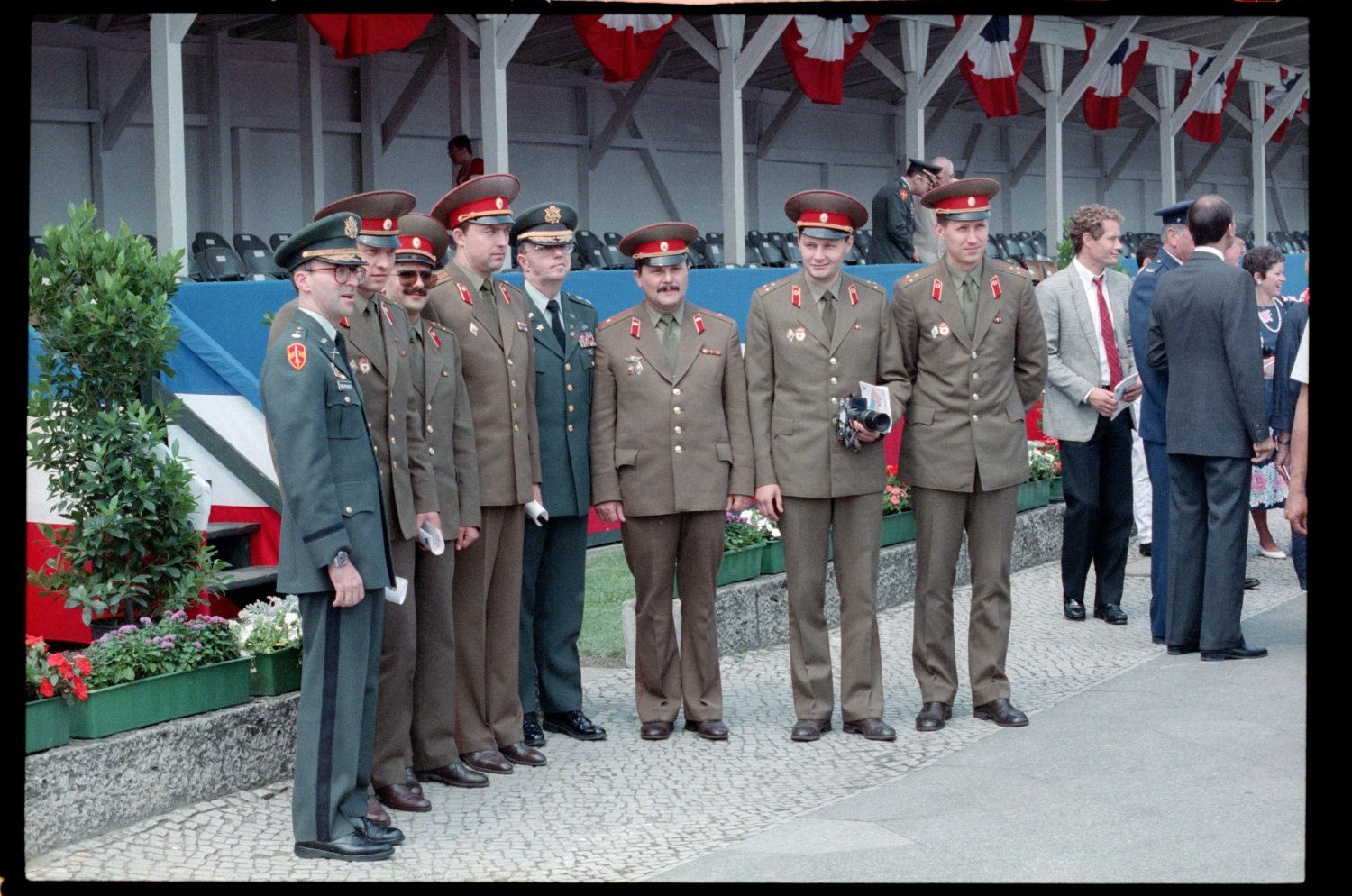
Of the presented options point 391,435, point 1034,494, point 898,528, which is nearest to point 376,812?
point 391,435

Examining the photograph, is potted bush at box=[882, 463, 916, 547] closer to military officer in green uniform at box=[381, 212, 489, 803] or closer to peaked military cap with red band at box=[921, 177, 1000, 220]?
peaked military cap with red band at box=[921, 177, 1000, 220]

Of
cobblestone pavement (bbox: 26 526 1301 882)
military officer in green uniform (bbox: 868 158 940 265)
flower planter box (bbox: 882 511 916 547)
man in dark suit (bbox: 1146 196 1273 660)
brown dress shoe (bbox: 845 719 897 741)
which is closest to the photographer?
cobblestone pavement (bbox: 26 526 1301 882)

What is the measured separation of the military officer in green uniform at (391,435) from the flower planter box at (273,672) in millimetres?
466

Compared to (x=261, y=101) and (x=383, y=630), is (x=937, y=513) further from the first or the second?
(x=261, y=101)

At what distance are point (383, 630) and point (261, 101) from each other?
1385 centimetres

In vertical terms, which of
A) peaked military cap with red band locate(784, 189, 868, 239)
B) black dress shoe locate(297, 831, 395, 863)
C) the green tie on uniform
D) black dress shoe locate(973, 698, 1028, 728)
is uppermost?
peaked military cap with red band locate(784, 189, 868, 239)

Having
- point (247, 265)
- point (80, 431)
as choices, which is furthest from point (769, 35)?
point (80, 431)

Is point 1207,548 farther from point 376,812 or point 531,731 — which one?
point 376,812

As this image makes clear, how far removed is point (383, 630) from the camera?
4.99 m

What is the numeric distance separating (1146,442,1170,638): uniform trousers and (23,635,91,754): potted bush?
15.4ft

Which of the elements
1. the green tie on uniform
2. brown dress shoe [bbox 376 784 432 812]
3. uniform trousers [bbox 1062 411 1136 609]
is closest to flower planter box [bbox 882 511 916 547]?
→ uniform trousers [bbox 1062 411 1136 609]

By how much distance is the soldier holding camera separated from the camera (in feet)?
19.4

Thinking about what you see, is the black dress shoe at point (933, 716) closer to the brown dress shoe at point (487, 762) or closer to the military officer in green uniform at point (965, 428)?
the military officer in green uniform at point (965, 428)

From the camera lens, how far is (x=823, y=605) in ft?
19.7
